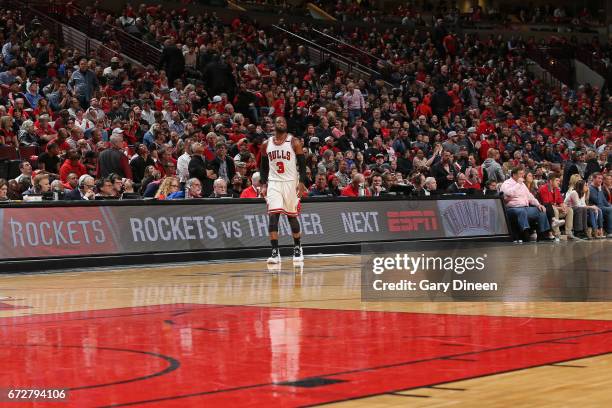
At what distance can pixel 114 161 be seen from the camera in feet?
64.8

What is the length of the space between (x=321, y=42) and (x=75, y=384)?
111 ft

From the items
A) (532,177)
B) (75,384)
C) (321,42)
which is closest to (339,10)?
(321,42)

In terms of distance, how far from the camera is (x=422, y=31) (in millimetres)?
44438

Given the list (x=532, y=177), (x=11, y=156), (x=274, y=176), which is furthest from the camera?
(x=532, y=177)

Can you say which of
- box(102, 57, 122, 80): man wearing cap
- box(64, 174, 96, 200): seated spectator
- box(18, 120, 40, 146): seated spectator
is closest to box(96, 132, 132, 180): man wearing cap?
box(64, 174, 96, 200): seated spectator

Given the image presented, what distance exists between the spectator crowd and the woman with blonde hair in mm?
22

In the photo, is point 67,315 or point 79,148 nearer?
point 67,315

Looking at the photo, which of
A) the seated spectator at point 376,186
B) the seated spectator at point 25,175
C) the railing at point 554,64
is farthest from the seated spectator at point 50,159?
the railing at point 554,64

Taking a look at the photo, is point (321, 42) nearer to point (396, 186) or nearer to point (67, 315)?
point (396, 186)

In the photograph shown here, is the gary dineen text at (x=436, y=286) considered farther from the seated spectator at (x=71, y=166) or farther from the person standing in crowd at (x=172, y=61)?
the person standing in crowd at (x=172, y=61)

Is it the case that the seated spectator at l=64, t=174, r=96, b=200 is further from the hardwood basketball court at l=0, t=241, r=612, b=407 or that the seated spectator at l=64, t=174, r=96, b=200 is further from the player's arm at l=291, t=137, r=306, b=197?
the hardwood basketball court at l=0, t=241, r=612, b=407

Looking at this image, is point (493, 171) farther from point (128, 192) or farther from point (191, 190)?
point (128, 192)

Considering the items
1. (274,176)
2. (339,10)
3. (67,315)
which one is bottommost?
(67,315)

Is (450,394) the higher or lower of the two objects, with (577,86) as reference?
lower
